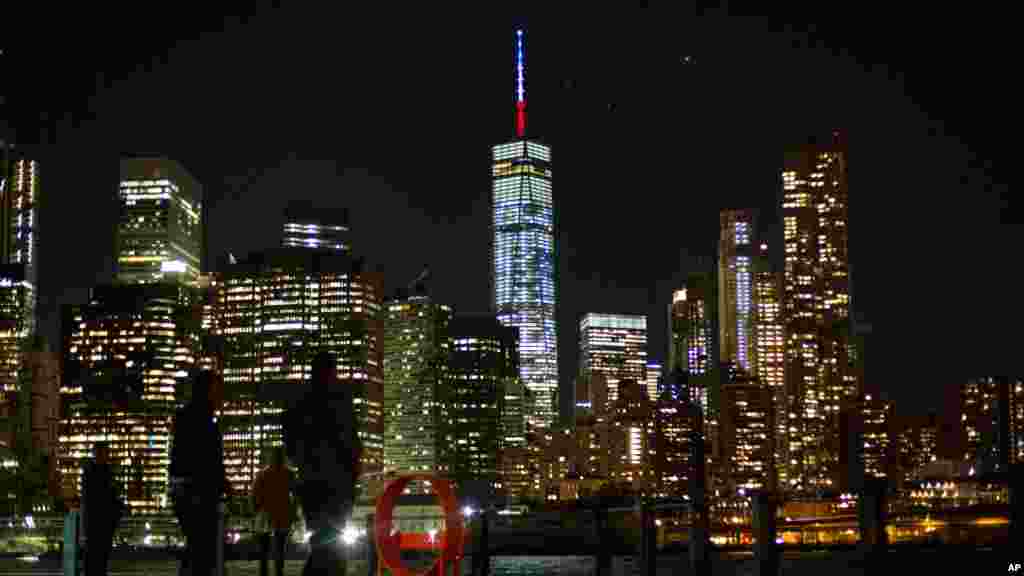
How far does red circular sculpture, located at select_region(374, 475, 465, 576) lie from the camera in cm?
1226

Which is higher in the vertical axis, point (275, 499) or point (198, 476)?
point (198, 476)

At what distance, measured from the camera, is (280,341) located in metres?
188

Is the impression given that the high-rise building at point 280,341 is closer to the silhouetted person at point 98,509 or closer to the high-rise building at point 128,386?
the high-rise building at point 128,386

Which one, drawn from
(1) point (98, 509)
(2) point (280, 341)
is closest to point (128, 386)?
(2) point (280, 341)

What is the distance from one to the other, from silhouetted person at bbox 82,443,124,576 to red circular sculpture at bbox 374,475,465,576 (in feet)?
11.6

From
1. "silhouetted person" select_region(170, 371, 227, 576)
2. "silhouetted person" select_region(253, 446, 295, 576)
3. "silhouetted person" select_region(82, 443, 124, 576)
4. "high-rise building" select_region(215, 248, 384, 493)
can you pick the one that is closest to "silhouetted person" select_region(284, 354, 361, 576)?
"silhouetted person" select_region(170, 371, 227, 576)

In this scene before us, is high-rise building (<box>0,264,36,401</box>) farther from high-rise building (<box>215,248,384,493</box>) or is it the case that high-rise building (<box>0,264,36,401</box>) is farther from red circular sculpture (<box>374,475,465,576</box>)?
red circular sculpture (<box>374,475,465,576</box>)

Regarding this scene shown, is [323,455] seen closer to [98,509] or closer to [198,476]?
[198,476]

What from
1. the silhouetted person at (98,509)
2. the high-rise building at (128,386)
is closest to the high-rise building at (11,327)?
the high-rise building at (128,386)

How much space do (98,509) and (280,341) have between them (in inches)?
6928

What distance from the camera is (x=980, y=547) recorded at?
1043 inches

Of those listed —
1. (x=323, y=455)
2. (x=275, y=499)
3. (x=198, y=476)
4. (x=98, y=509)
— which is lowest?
(x=98, y=509)

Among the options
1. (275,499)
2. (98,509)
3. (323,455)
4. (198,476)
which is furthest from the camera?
(98,509)

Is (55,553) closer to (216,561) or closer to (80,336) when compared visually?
(216,561)
